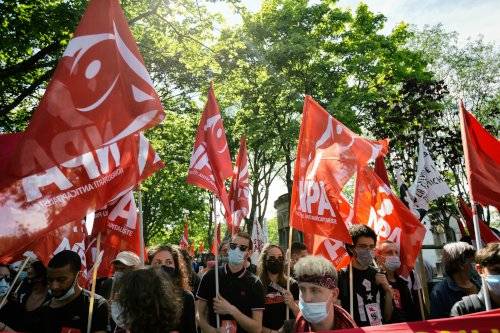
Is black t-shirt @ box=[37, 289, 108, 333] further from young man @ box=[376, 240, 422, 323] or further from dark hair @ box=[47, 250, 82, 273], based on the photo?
young man @ box=[376, 240, 422, 323]

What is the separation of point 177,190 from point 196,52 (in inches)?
724

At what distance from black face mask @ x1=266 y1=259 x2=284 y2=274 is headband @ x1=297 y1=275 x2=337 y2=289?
2.28 meters

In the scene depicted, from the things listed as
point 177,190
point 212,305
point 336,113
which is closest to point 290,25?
point 336,113

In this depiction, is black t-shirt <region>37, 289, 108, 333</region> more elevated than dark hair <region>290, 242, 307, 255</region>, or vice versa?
dark hair <region>290, 242, 307, 255</region>

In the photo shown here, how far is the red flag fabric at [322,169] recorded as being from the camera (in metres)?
5.32

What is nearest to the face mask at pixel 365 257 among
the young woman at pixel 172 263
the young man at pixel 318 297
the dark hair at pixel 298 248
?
Answer: the young man at pixel 318 297

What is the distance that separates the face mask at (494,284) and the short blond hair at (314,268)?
4.52 feet

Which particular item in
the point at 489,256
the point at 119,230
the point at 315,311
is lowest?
the point at 315,311

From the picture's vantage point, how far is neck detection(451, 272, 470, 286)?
15.3 feet

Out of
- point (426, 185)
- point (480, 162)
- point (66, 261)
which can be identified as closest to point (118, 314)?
point (66, 261)

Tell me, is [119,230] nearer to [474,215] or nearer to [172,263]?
[172,263]

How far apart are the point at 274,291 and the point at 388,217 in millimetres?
1915

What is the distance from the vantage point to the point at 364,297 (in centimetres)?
468

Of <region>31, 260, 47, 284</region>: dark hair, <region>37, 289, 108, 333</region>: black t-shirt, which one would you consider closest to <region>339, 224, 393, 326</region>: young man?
<region>37, 289, 108, 333</region>: black t-shirt
